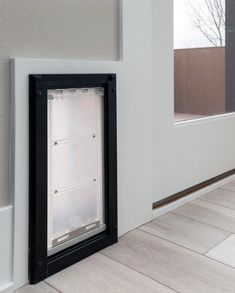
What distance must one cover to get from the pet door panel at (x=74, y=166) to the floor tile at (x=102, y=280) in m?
0.07

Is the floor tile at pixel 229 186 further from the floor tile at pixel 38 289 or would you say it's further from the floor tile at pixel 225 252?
the floor tile at pixel 38 289

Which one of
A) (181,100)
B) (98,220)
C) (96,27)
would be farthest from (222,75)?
(98,220)

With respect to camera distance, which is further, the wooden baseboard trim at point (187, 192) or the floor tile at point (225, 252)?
the wooden baseboard trim at point (187, 192)

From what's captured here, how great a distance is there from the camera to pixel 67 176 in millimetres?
894

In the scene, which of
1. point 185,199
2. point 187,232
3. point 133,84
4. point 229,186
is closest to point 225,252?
point 187,232

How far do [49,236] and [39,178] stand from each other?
16cm

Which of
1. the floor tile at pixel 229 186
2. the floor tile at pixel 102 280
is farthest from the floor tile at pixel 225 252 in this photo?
the floor tile at pixel 229 186

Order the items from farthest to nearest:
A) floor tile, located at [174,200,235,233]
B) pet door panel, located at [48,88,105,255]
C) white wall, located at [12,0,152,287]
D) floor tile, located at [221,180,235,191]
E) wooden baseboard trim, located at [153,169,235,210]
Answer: floor tile, located at [221,180,235,191] → wooden baseboard trim, located at [153,169,235,210] → floor tile, located at [174,200,235,233] → white wall, located at [12,0,152,287] → pet door panel, located at [48,88,105,255]

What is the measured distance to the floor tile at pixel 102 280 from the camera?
0.79 m

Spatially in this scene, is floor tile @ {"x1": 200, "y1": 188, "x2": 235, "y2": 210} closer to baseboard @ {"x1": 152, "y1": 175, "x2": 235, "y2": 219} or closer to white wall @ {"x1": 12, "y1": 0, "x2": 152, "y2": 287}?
A: baseboard @ {"x1": 152, "y1": 175, "x2": 235, "y2": 219}

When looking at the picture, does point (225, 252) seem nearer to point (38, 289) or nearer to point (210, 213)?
point (210, 213)

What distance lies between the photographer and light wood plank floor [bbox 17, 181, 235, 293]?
0.80m

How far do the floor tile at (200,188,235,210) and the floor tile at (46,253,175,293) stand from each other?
2.00 ft

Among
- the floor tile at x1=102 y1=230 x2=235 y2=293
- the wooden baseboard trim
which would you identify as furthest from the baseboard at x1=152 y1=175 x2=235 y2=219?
the floor tile at x1=102 y1=230 x2=235 y2=293
